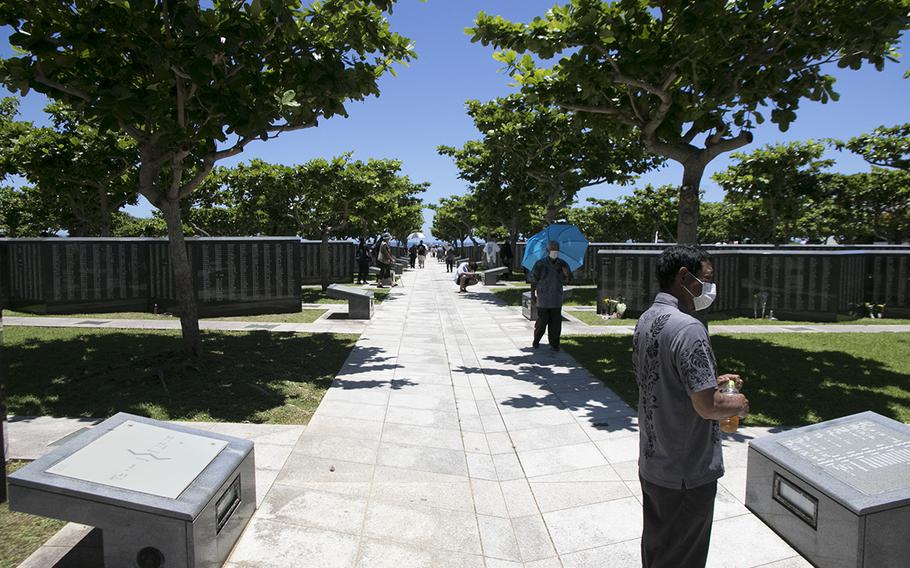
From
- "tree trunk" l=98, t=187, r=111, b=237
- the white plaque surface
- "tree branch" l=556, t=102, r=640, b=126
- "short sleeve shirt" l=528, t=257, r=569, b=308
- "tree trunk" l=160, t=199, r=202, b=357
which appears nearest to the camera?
the white plaque surface

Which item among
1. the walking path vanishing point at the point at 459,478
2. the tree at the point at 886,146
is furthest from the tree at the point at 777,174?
the walking path vanishing point at the point at 459,478

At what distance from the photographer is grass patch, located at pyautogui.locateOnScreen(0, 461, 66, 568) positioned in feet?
10.4

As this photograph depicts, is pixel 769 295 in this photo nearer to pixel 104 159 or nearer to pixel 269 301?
pixel 269 301

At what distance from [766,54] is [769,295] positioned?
770cm

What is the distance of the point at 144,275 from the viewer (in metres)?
14.1

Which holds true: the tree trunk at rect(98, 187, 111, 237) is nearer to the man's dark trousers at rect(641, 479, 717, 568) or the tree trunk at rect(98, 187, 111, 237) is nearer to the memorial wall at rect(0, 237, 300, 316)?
the memorial wall at rect(0, 237, 300, 316)

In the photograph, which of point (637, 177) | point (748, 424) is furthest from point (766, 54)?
point (637, 177)

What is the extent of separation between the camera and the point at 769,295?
14.3 meters

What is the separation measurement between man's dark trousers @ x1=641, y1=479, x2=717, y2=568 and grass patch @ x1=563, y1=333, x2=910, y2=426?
383cm

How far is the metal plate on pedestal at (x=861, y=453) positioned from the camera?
322cm

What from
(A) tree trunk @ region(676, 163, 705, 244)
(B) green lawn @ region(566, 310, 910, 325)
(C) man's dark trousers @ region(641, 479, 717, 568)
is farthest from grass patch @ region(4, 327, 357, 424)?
(B) green lawn @ region(566, 310, 910, 325)

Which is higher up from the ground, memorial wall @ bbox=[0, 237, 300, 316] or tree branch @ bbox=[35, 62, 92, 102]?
tree branch @ bbox=[35, 62, 92, 102]

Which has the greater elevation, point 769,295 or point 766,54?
point 766,54

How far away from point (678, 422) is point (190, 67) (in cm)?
617
